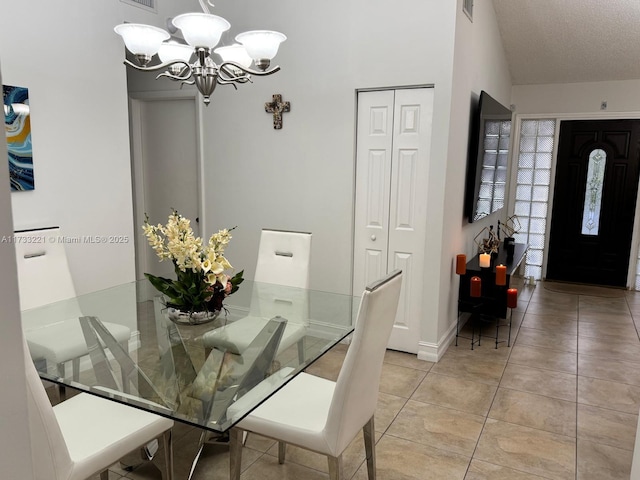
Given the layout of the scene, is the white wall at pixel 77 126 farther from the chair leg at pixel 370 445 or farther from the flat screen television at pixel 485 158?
the flat screen television at pixel 485 158

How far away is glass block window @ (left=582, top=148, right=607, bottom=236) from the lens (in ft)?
19.2

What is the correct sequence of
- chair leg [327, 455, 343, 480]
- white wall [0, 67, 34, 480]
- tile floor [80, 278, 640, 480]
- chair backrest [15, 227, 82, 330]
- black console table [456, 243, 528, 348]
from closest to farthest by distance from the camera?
white wall [0, 67, 34, 480]
chair leg [327, 455, 343, 480]
tile floor [80, 278, 640, 480]
chair backrest [15, 227, 82, 330]
black console table [456, 243, 528, 348]

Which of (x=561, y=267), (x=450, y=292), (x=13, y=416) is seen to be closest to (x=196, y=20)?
(x=13, y=416)

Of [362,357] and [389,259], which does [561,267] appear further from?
[362,357]

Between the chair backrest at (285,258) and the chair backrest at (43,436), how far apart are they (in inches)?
70.6

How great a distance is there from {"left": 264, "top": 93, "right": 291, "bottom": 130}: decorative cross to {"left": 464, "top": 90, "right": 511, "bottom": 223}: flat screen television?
152 cm

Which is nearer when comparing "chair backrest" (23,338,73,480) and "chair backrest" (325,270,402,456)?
"chair backrest" (23,338,73,480)

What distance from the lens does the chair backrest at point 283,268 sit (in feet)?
9.65

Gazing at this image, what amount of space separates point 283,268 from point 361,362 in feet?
4.96

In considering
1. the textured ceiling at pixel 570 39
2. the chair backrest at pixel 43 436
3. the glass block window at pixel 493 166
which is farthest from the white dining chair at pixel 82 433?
the textured ceiling at pixel 570 39

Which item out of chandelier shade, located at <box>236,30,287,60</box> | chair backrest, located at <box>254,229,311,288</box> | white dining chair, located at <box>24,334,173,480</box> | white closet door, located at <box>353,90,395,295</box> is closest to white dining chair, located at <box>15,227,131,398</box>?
white dining chair, located at <box>24,334,173,480</box>

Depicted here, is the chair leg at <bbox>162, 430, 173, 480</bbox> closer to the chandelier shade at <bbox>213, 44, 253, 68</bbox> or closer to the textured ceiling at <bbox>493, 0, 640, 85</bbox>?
the chandelier shade at <bbox>213, 44, 253, 68</bbox>

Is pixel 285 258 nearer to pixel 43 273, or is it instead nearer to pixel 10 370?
pixel 43 273

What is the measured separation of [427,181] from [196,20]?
203 centimetres
